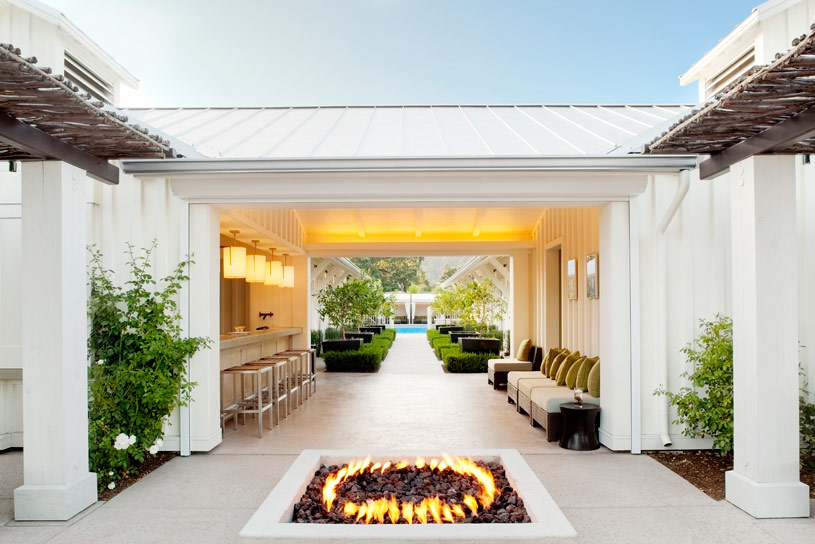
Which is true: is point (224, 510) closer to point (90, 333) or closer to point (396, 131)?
point (90, 333)

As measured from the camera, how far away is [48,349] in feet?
14.1

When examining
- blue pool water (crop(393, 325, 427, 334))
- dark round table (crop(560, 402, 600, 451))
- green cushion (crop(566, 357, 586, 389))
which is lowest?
blue pool water (crop(393, 325, 427, 334))

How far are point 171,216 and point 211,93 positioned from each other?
90.7 feet

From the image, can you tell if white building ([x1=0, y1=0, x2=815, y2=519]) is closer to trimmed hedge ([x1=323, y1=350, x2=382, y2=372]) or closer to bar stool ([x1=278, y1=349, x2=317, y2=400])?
bar stool ([x1=278, y1=349, x2=317, y2=400])

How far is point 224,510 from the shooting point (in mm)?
4375

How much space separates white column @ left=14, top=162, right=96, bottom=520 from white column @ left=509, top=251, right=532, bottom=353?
990 cm

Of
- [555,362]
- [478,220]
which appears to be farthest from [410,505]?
[478,220]

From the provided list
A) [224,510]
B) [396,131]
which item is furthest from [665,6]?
[224,510]

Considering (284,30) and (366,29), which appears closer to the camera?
(284,30)

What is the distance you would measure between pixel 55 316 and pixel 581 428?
4788mm

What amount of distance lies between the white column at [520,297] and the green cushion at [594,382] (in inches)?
250

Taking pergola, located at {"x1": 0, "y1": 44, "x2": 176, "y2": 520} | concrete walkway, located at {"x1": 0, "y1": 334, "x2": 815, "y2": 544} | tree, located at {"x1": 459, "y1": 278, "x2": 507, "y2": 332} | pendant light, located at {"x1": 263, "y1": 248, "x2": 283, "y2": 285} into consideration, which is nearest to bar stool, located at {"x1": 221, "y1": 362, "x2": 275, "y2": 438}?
concrete walkway, located at {"x1": 0, "y1": 334, "x2": 815, "y2": 544}

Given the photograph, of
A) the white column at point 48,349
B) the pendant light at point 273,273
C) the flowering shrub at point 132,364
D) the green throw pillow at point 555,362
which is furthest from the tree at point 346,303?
the white column at point 48,349

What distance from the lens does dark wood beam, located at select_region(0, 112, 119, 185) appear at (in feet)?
12.3
